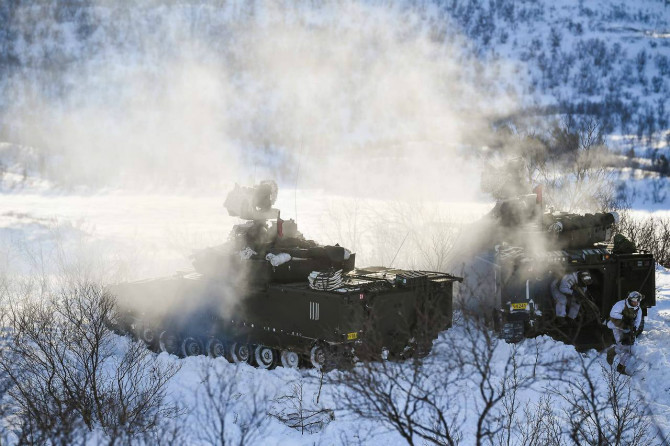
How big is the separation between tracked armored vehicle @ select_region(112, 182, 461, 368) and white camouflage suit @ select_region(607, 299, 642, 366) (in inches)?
125

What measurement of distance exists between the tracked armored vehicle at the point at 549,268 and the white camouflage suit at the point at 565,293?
11 centimetres

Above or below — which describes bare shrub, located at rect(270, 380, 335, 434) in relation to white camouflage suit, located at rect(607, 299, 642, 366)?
below

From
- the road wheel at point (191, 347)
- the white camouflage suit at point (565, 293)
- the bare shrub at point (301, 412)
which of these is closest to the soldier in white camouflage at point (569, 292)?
the white camouflage suit at point (565, 293)

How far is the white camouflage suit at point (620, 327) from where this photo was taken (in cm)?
1327

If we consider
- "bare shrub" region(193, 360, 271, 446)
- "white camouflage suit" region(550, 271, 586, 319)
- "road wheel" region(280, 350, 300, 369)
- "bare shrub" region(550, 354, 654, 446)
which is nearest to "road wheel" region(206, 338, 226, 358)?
"bare shrub" region(193, 360, 271, 446)

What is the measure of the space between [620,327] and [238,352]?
7.85 m

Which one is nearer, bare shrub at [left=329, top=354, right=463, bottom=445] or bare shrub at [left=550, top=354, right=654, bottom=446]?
bare shrub at [left=329, top=354, right=463, bottom=445]

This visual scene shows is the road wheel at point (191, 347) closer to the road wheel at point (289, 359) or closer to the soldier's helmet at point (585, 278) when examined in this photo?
the road wheel at point (289, 359)

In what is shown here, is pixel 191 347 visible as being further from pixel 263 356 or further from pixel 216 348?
pixel 263 356

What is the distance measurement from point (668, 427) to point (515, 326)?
4.28 meters

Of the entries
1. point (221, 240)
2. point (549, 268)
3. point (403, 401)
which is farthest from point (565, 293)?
point (221, 240)

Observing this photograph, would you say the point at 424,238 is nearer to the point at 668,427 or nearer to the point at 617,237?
the point at 617,237

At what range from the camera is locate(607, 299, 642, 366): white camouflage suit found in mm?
13266

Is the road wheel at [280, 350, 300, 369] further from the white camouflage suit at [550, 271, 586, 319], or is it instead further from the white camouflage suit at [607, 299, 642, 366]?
the white camouflage suit at [607, 299, 642, 366]
